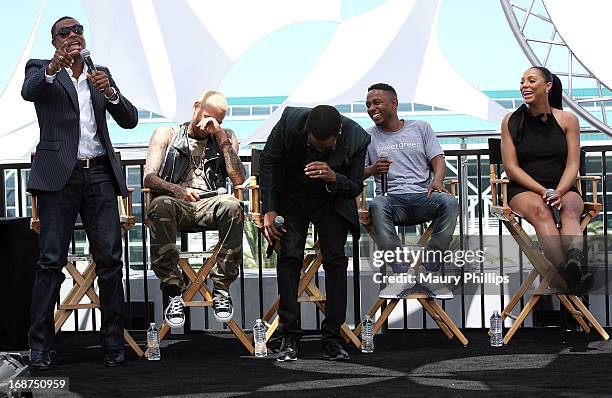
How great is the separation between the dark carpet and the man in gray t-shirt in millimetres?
477

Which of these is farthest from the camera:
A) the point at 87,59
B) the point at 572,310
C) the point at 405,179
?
the point at 405,179

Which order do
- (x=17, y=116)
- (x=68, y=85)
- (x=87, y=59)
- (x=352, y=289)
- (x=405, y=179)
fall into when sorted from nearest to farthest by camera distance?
(x=87, y=59) → (x=68, y=85) → (x=405, y=179) → (x=352, y=289) → (x=17, y=116)

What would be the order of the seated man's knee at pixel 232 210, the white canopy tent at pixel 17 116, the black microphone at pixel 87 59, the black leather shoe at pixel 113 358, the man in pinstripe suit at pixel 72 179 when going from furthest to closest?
the white canopy tent at pixel 17 116, the seated man's knee at pixel 232 210, the black leather shoe at pixel 113 358, the man in pinstripe suit at pixel 72 179, the black microphone at pixel 87 59

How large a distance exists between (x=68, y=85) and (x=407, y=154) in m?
1.91

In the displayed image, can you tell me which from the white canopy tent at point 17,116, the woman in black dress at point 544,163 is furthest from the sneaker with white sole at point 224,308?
the white canopy tent at point 17,116

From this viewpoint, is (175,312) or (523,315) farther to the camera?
(523,315)

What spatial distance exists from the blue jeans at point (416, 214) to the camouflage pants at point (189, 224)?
28.9 inches

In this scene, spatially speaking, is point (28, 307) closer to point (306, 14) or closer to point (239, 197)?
point (239, 197)

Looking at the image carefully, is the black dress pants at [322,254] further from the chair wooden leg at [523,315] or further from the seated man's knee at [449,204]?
Answer: the chair wooden leg at [523,315]

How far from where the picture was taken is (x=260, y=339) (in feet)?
16.6

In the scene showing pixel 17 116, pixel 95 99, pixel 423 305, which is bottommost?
pixel 423 305

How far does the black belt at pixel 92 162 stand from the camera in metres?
4.80

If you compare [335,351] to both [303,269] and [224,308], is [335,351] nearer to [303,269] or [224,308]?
[224,308]

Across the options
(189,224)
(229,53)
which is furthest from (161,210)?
(229,53)
